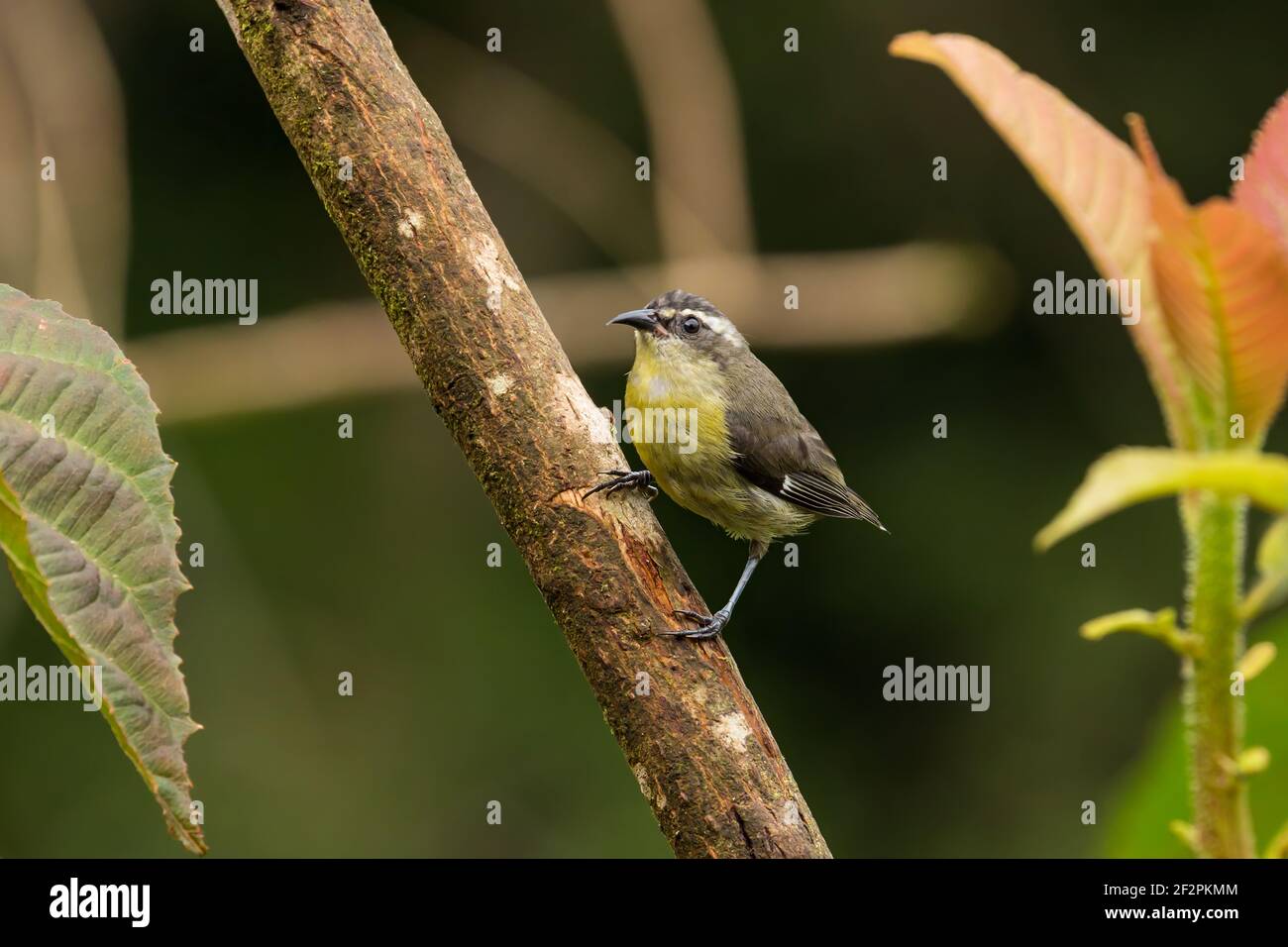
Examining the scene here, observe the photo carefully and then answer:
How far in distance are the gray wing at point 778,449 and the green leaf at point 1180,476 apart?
317cm

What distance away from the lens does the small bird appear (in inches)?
154

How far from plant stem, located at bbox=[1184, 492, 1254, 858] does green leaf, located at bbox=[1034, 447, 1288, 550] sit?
12cm

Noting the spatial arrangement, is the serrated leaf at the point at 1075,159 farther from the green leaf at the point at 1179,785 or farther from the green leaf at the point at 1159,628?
the green leaf at the point at 1179,785

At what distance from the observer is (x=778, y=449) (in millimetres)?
4066

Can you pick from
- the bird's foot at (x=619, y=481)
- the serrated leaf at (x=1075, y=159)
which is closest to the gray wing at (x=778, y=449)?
the bird's foot at (x=619, y=481)

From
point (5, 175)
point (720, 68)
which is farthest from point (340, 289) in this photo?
point (720, 68)

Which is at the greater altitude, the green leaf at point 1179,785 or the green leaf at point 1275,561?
the green leaf at point 1275,561

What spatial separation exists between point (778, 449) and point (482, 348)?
1.95 m

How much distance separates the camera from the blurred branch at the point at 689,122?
6008 mm

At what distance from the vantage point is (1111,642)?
22.2 feet

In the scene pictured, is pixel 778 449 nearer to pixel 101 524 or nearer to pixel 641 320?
pixel 641 320

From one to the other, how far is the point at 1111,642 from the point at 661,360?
377cm

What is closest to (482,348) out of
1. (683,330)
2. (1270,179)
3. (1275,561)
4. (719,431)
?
(1270,179)
